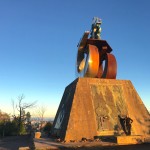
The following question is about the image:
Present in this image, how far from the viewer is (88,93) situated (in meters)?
17.1

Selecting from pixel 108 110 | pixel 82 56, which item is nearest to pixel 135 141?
pixel 108 110

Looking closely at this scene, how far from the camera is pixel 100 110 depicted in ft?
53.7

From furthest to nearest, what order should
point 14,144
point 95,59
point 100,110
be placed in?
point 95,59, point 14,144, point 100,110

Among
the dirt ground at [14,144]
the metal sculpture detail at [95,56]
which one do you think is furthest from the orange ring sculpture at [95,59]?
the dirt ground at [14,144]

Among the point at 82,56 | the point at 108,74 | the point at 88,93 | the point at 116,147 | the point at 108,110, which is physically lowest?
the point at 116,147

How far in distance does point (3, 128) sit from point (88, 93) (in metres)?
14.7

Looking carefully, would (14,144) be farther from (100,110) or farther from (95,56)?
(95,56)

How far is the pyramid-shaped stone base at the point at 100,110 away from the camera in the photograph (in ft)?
50.2

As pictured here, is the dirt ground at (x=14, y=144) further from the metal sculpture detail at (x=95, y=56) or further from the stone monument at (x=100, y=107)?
the metal sculpture detail at (x=95, y=56)

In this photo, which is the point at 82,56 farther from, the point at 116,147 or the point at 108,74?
the point at 116,147

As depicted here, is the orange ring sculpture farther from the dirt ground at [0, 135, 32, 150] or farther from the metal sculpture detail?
the dirt ground at [0, 135, 32, 150]

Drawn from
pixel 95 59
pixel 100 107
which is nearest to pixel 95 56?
pixel 95 59

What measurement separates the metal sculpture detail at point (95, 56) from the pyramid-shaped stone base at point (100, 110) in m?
0.95

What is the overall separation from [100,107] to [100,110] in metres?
0.24
